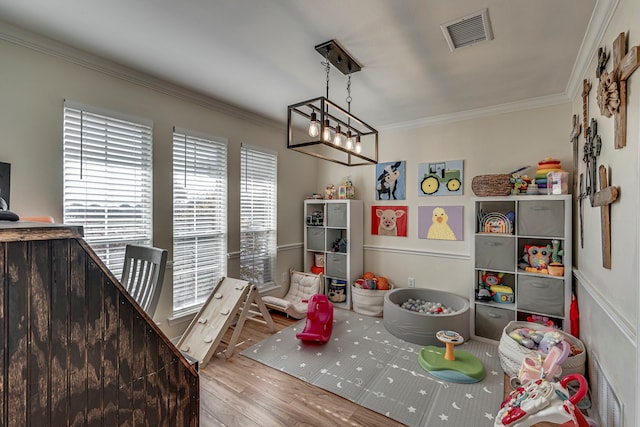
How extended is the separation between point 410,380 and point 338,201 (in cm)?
233

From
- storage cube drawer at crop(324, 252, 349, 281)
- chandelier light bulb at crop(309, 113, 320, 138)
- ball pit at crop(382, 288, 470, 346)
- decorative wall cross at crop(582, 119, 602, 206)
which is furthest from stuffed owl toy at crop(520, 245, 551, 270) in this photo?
chandelier light bulb at crop(309, 113, 320, 138)

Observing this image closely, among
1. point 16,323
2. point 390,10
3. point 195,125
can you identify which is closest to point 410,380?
point 16,323

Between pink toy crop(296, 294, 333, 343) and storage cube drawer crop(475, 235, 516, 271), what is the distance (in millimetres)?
1716

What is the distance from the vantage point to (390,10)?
5.67 ft

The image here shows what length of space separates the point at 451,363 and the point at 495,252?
1.25 meters

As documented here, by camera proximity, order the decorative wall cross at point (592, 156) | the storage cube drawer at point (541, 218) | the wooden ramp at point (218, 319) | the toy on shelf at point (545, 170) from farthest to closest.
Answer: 1. the toy on shelf at point (545, 170)
2. the storage cube drawer at point (541, 218)
3. the wooden ramp at point (218, 319)
4. the decorative wall cross at point (592, 156)

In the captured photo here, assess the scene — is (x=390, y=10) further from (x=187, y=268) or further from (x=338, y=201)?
(x=187, y=268)

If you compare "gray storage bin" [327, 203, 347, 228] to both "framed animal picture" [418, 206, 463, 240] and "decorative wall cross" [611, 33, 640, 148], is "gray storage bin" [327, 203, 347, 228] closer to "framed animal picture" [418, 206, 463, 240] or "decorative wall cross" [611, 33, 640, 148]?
"framed animal picture" [418, 206, 463, 240]

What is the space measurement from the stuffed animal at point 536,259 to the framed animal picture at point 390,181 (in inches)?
60.3

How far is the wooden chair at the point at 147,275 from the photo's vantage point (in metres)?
1.65

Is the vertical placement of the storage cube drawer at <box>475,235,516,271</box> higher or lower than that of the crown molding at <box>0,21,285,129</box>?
lower

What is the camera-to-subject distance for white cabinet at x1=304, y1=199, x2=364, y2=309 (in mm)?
3971

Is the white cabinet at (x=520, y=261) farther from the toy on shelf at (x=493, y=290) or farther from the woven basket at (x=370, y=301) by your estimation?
the woven basket at (x=370, y=301)

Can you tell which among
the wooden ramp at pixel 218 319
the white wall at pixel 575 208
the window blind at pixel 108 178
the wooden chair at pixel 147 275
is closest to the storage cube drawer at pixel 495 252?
the white wall at pixel 575 208
